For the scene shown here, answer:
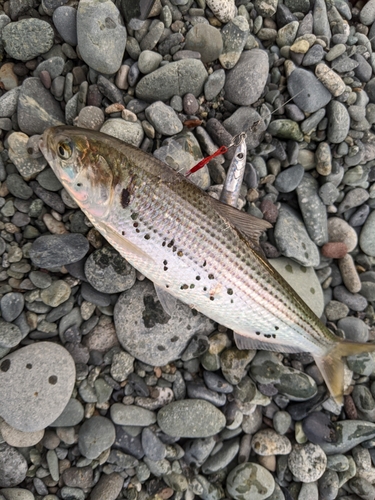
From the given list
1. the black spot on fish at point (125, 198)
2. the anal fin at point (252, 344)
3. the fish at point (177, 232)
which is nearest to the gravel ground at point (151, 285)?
the anal fin at point (252, 344)

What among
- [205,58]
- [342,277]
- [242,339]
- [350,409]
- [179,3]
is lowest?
[350,409]

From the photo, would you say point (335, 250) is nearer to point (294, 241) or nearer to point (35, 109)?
point (294, 241)

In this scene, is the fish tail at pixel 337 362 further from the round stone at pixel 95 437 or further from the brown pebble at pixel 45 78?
the brown pebble at pixel 45 78

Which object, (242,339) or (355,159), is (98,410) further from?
(355,159)

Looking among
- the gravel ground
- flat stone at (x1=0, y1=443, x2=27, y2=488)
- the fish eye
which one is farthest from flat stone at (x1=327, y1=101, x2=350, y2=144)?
flat stone at (x1=0, y1=443, x2=27, y2=488)

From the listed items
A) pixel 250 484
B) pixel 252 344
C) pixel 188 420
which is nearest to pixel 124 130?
pixel 252 344

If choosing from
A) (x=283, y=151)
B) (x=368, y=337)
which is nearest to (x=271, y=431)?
(x=368, y=337)
